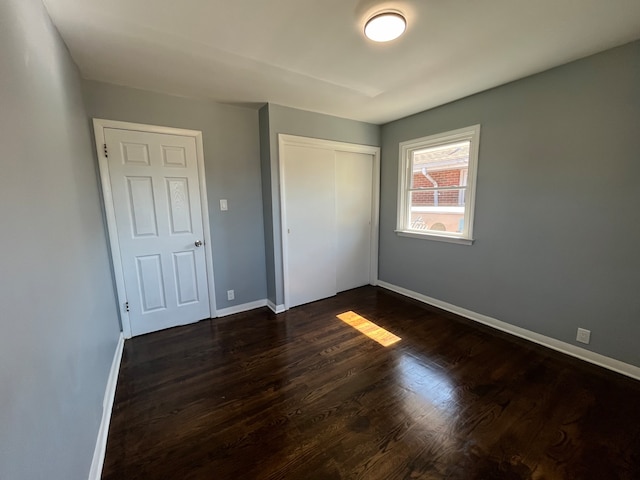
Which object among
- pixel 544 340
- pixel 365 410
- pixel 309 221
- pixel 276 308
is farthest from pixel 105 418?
pixel 544 340

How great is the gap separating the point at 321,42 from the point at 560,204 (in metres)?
2.28

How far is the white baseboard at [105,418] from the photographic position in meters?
1.31

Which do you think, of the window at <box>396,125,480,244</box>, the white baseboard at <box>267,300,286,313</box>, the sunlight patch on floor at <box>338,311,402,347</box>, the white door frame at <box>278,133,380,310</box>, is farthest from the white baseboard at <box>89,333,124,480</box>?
the window at <box>396,125,480,244</box>

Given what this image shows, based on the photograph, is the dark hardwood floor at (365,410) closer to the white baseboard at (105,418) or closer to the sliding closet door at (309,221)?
the white baseboard at (105,418)

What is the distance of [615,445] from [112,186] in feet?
12.9

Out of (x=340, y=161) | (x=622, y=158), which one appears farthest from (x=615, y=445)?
(x=340, y=161)

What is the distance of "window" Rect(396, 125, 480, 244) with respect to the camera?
2.82m

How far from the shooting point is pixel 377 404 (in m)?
1.77

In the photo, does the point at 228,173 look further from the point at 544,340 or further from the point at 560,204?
the point at 544,340

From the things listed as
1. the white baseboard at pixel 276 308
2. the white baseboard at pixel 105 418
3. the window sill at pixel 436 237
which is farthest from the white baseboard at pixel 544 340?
the white baseboard at pixel 105 418

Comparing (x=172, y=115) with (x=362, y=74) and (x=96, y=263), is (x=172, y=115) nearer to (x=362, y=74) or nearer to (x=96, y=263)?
(x=96, y=263)

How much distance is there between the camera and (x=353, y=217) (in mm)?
3740

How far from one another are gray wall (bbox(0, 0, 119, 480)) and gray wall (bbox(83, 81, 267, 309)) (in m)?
0.76

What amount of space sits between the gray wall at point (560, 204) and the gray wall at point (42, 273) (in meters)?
3.21
